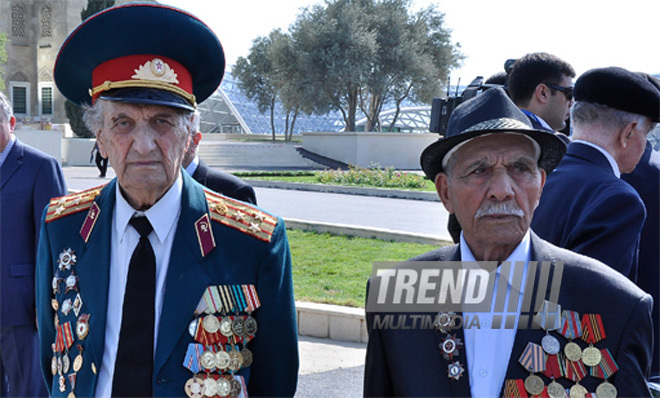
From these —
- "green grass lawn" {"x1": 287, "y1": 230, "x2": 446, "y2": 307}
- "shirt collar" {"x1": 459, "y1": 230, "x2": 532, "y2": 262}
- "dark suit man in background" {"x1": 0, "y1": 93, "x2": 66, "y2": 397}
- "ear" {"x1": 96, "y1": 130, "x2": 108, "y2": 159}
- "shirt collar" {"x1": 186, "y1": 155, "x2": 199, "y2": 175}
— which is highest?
"ear" {"x1": 96, "y1": 130, "x2": 108, "y2": 159}

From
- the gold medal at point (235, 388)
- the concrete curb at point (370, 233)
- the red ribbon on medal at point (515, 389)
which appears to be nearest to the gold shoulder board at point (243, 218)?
the gold medal at point (235, 388)

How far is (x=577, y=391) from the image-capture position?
6.09ft

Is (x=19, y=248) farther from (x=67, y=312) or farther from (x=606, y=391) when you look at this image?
(x=606, y=391)

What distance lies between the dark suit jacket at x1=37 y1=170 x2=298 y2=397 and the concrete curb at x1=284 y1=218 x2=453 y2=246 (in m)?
7.40

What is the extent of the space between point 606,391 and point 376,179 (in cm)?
1978

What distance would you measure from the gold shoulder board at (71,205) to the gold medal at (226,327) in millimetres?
711

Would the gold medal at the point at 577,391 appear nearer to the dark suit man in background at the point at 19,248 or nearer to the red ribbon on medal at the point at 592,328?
the red ribbon on medal at the point at 592,328

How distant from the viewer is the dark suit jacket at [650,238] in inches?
124

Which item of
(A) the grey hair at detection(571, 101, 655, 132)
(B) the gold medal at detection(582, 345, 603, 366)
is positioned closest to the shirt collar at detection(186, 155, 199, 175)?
(A) the grey hair at detection(571, 101, 655, 132)

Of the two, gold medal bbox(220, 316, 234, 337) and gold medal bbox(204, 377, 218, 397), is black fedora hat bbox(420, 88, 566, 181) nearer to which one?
gold medal bbox(220, 316, 234, 337)

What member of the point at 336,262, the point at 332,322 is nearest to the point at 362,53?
the point at 336,262

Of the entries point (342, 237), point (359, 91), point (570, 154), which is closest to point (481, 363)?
point (570, 154)

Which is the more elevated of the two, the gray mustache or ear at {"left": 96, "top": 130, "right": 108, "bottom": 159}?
ear at {"left": 96, "top": 130, "right": 108, "bottom": 159}

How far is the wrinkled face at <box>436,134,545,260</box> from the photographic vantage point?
79.3 inches
